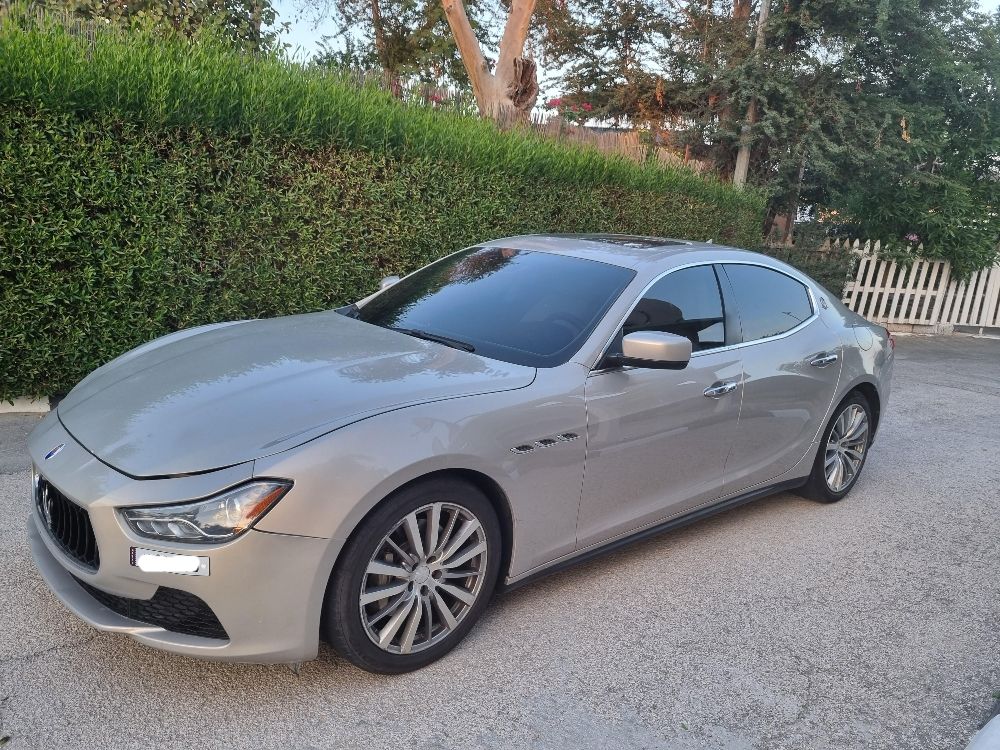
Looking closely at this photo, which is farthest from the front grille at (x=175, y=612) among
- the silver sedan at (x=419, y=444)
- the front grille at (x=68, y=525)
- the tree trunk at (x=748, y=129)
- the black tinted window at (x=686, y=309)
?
the tree trunk at (x=748, y=129)

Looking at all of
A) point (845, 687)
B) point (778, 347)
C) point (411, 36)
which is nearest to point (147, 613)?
point (845, 687)

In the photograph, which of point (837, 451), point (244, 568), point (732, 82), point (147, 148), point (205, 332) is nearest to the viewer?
point (244, 568)

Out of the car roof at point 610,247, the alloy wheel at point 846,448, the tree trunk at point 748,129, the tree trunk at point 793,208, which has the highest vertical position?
the tree trunk at point 748,129

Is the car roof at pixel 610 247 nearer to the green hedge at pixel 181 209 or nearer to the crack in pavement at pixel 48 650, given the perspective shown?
the green hedge at pixel 181 209

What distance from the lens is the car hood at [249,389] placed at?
274cm

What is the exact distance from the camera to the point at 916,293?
15.6 m

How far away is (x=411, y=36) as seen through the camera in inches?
821

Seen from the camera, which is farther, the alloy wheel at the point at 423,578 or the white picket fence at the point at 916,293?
the white picket fence at the point at 916,293

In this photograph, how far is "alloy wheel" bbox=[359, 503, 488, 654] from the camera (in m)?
2.91

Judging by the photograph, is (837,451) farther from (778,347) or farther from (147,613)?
(147,613)

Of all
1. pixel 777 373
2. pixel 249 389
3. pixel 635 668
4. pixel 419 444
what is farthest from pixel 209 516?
pixel 777 373

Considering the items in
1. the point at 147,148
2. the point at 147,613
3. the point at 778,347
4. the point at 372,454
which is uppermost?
the point at 147,148

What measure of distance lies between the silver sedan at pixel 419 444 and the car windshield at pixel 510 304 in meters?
0.02

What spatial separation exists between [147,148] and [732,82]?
39.3 ft
